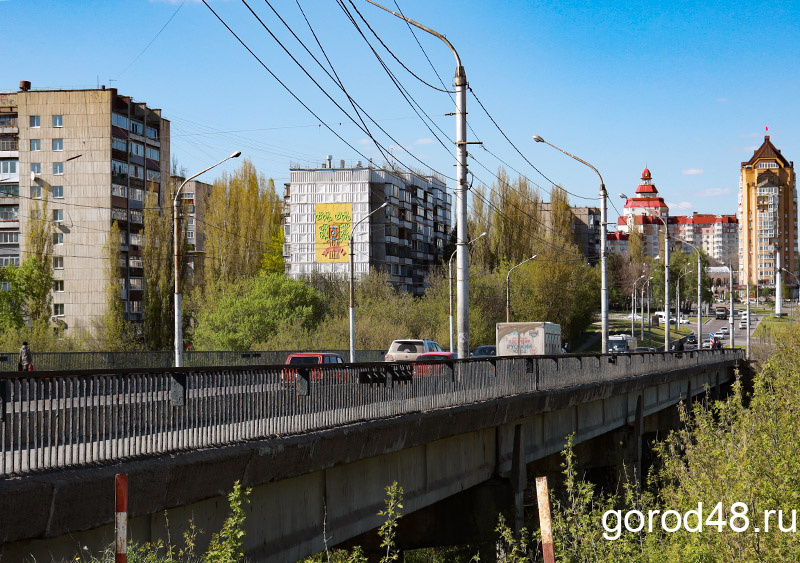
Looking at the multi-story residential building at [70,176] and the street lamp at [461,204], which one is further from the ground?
the multi-story residential building at [70,176]

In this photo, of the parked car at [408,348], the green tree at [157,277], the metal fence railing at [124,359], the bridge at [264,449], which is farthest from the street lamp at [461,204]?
the green tree at [157,277]

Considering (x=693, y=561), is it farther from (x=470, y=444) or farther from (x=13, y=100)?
(x=13, y=100)

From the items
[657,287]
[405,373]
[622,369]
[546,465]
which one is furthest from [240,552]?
[657,287]

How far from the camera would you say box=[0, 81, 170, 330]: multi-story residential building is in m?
83.6

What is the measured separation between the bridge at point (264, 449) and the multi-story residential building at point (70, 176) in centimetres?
6862

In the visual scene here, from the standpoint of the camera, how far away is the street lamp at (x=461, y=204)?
813 inches

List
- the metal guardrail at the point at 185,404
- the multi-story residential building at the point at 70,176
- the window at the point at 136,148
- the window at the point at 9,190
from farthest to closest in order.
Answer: the window at the point at 136,148
the window at the point at 9,190
the multi-story residential building at the point at 70,176
the metal guardrail at the point at 185,404

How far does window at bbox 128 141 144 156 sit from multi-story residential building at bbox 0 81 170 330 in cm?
48

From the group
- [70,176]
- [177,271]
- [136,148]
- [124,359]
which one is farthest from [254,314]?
[177,271]

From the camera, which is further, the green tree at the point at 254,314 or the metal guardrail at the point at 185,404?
the green tree at the point at 254,314

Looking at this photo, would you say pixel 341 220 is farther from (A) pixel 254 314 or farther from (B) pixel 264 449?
(B) pixel 264 449

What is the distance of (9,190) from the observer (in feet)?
276

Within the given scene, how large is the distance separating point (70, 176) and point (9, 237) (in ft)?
25.1

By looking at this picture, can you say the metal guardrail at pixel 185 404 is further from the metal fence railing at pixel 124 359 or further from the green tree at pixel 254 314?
the green tree at pixel 254 314
